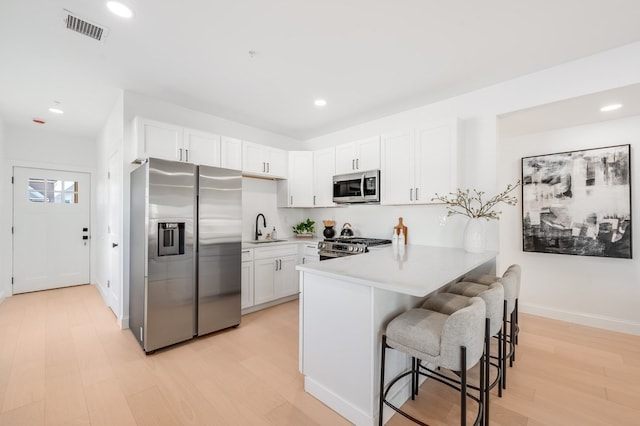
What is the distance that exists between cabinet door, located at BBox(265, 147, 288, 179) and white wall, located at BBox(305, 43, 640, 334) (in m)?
1.25

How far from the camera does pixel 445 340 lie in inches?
55.5

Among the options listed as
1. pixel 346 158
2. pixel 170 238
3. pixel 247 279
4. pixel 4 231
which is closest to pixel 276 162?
pixel 346 158

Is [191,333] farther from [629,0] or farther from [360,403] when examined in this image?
[629,0]

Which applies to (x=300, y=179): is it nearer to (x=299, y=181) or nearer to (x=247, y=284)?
(x=299, y=181)

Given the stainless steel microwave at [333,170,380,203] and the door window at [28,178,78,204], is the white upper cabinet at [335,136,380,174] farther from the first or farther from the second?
the door window at [28,178,78,204]

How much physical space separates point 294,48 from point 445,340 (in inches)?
94.5

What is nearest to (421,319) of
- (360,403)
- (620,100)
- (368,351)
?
(368,351)

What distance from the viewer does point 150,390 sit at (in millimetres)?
2029

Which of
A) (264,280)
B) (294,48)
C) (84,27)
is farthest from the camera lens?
(264,280)

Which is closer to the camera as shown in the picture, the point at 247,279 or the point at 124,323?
the point at 124,323

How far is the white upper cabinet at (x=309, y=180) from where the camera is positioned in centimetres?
415

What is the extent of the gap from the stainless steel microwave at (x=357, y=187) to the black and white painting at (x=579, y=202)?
1998 millimetres

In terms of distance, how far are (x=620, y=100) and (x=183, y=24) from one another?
389cm

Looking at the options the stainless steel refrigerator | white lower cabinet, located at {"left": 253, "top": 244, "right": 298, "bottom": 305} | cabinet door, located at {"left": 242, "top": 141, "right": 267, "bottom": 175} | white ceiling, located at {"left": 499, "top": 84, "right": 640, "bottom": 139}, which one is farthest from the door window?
white ceiling, located at {"left": 499, "top": 84, "right": 640, "bottom": 139}
